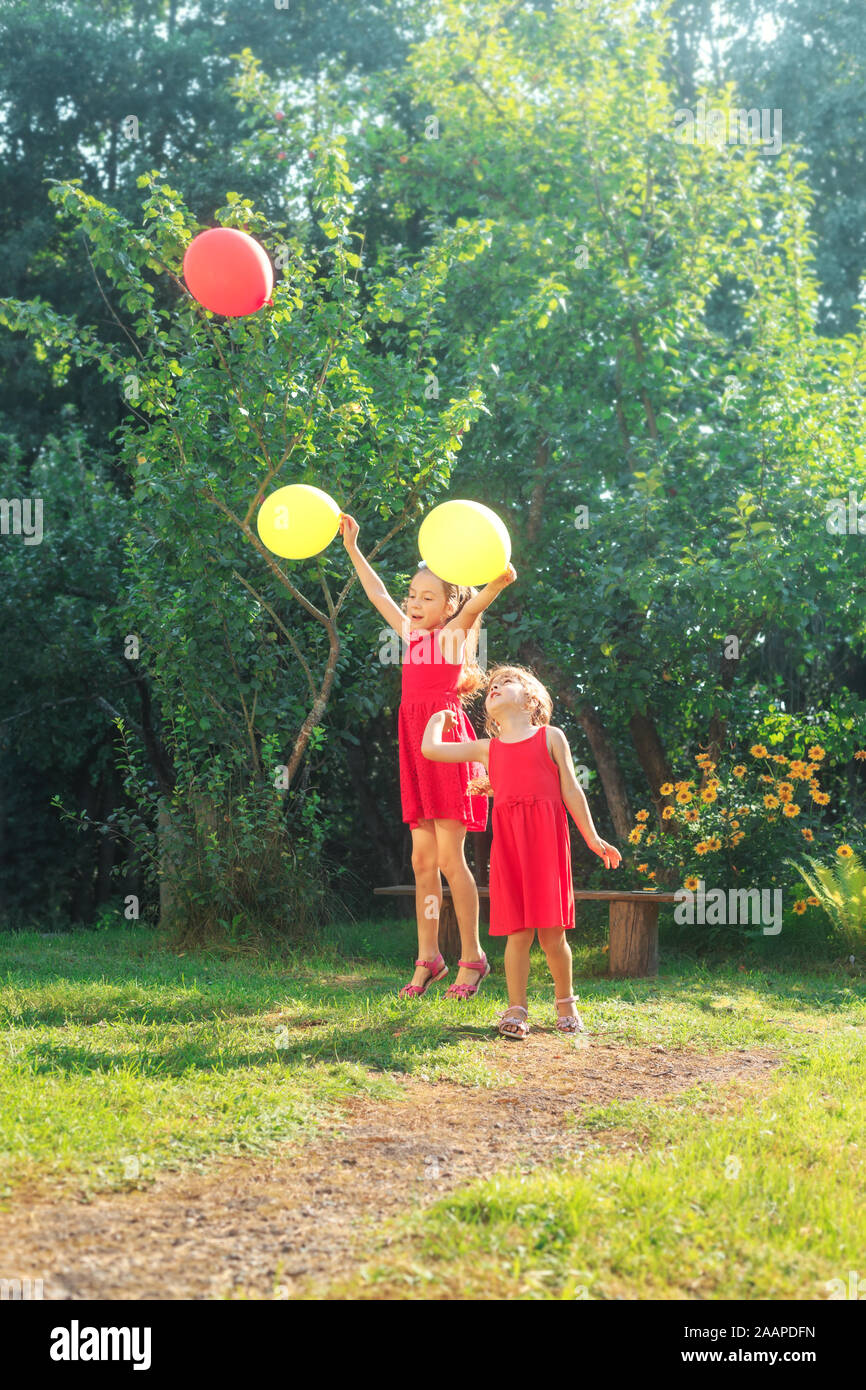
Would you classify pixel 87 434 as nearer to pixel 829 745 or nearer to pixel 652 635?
pixel 652 635

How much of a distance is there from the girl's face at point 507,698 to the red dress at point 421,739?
45cm

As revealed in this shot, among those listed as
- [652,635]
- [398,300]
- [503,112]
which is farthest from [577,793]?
[503,112]

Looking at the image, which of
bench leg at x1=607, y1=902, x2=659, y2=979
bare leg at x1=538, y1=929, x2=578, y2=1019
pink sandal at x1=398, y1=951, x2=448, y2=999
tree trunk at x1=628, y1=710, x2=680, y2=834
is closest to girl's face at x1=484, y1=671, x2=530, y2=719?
bare leg at x1=538, y1=929, x2=578, y2=1019

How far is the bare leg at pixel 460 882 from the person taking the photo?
522 cm

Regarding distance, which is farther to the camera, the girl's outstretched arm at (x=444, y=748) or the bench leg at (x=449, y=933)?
the bench leg at (x=449, y=933)

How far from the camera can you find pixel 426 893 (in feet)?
17.6

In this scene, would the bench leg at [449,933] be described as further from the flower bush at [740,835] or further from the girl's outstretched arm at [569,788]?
the girl's outstretched arm at [569,788]

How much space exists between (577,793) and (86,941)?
4.66 meters

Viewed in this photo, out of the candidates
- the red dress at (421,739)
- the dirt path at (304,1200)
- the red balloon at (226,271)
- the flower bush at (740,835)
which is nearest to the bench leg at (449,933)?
the flower bush at (740,835)

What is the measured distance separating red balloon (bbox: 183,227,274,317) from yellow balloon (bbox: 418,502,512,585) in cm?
Answer: 167

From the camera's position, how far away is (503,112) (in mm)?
9992

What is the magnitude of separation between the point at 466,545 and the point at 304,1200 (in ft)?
9.20

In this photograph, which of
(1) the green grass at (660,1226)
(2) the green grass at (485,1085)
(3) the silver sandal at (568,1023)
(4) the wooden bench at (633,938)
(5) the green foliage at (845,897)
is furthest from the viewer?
(5) the green foliage at (845,897)
